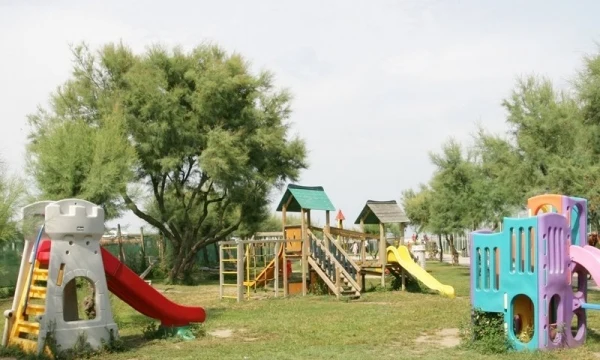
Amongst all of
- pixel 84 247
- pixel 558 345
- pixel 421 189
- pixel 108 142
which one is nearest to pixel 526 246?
pixel 558 345

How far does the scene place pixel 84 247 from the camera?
37.9 feet

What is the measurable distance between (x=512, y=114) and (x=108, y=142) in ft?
51.4

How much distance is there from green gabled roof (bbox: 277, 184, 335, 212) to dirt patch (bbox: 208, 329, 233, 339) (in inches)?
345

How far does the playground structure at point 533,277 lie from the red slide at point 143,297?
5.01m

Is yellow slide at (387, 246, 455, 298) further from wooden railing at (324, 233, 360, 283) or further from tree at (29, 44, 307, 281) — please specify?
tree at (29, 44, 307, 281)

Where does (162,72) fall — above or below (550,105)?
above

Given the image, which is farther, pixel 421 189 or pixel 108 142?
pixel 421 189

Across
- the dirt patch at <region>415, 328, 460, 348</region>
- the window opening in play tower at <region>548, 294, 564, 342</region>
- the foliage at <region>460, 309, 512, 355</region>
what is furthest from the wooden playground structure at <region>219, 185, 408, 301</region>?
the window opening in play tower at <region>548, 294, 564, 342</region>

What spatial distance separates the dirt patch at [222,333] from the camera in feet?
44.1

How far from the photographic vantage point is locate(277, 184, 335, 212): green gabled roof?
2273cm

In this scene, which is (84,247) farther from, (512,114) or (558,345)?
(512,114)

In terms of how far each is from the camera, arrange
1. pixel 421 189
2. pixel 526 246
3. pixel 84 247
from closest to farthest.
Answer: pixel 526 246 → pixel 84 247 → pixel 421 189

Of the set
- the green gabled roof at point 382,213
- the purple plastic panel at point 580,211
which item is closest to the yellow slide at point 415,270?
the green gabled roof at point 382,213

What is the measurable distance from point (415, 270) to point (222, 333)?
10.6 metres
